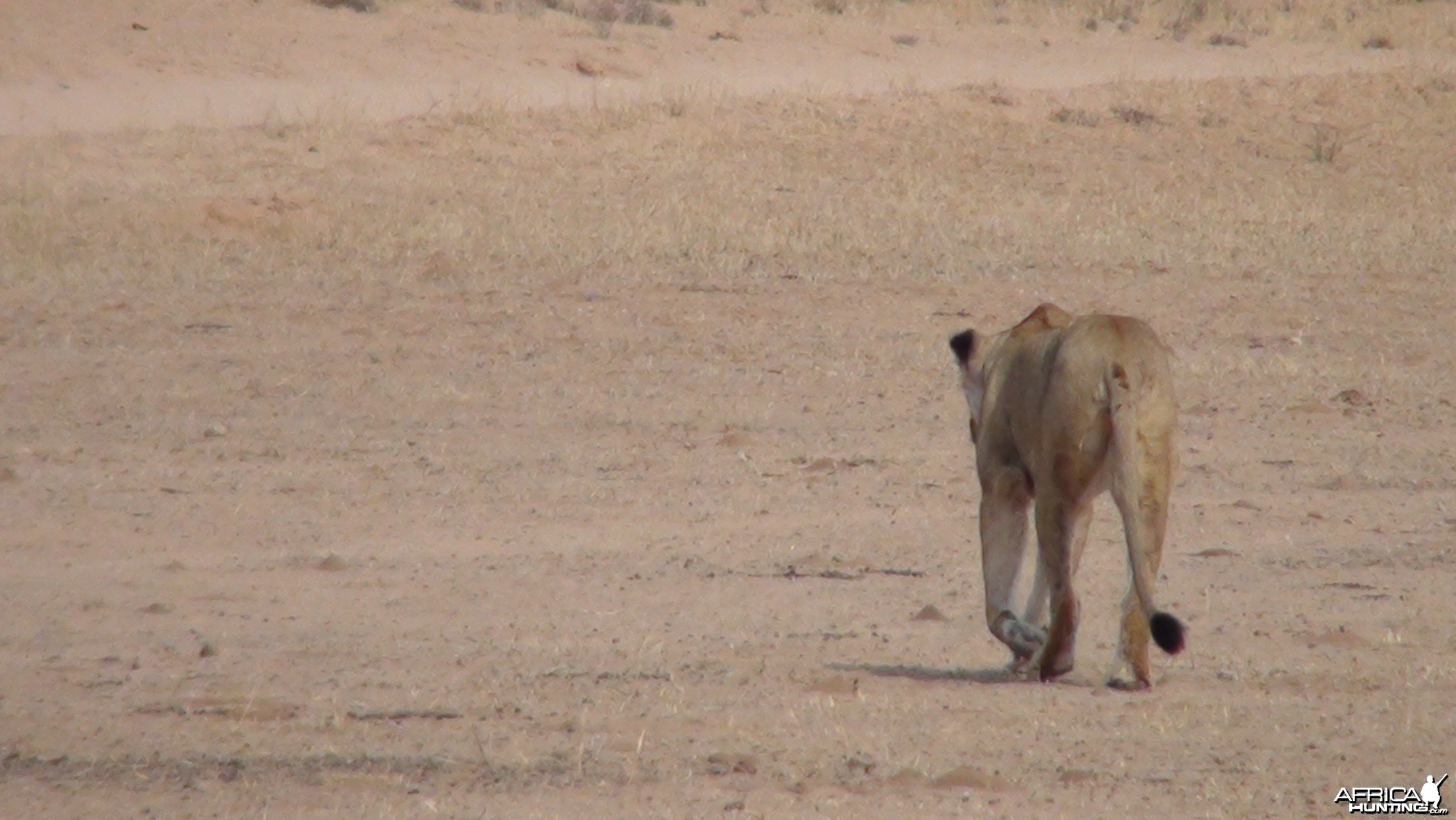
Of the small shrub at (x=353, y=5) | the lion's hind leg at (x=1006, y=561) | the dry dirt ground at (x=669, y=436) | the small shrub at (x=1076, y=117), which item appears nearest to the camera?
the dry dirt ground at (x=669, y=436)

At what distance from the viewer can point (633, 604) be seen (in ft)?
24.5

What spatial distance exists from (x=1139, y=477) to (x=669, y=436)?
5.00 meters

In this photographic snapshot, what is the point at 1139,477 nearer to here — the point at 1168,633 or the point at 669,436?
the point at 1168,633

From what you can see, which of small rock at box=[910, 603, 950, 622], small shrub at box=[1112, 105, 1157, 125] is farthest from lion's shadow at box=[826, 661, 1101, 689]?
small shrub at box=[1112, 105, 1157, 125]

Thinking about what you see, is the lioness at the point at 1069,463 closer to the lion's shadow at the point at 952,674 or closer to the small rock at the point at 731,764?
the lion's shadow at the point at 952,674

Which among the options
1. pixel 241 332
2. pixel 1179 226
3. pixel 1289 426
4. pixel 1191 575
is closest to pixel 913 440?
pixel 1289 426

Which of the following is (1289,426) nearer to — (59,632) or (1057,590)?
(1057,590)

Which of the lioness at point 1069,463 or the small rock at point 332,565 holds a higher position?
the lioness at point 1069,463

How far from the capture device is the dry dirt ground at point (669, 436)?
550 cm

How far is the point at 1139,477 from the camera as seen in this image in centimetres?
575

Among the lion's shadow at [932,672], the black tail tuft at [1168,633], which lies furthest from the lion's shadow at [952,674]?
the black tail tuft at [1168,633]

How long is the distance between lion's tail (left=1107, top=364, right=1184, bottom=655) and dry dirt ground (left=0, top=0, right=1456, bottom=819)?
0.44 metres

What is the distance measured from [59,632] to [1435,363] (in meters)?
8.73

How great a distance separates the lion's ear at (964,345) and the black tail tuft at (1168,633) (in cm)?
136
